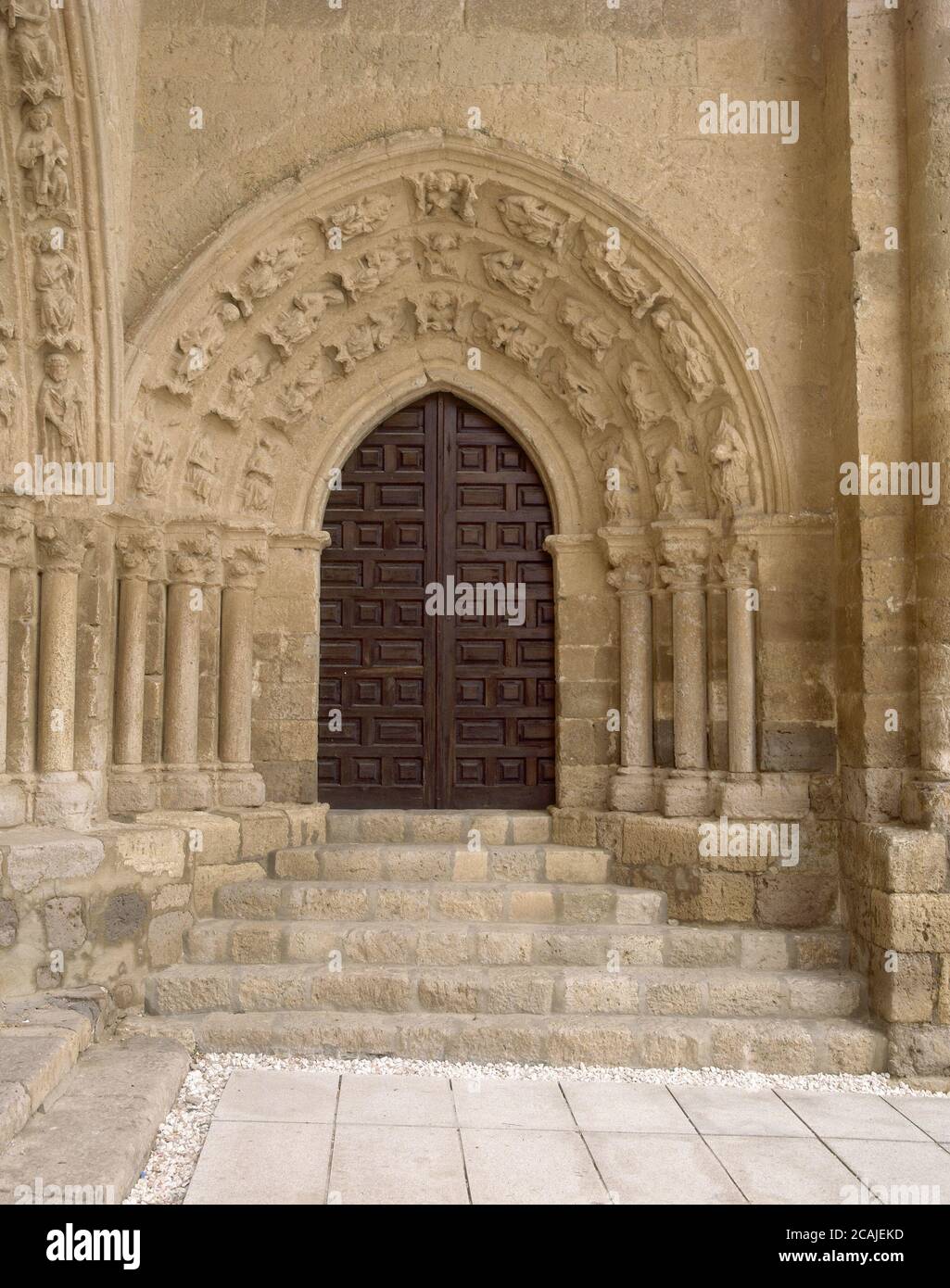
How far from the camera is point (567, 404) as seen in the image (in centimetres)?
617

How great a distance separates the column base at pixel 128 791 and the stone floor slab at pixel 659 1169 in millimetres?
2627

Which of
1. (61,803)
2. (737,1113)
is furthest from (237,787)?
(737,1113)

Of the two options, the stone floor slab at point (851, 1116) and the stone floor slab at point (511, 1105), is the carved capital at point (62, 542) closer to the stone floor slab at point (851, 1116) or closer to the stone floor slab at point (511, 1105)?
the stone floor slab at point (511, 1105)

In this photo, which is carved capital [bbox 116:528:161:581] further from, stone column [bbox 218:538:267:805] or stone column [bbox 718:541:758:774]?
stone column [bbox 718:541:758:774]

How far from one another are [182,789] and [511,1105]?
2303 mm

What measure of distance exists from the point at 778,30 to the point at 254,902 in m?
4.98

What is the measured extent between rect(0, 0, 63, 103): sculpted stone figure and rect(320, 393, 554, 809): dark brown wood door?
229 centimetres

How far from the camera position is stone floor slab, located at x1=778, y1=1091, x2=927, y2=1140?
3980 mm

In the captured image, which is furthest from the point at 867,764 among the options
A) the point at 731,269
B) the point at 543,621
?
the point at 731,269

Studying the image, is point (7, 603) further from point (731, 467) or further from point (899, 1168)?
point (899, 1168)

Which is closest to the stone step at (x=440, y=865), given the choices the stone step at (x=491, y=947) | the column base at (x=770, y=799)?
the stone step at (x=491, y=947)

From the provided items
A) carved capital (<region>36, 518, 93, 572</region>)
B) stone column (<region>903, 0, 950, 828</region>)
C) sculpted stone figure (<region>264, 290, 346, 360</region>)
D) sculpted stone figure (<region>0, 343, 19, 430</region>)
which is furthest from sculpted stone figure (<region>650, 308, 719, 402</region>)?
sculpted stone figure (<region>0, 343, 19, 430</region>)

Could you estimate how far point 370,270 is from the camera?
234 inches
